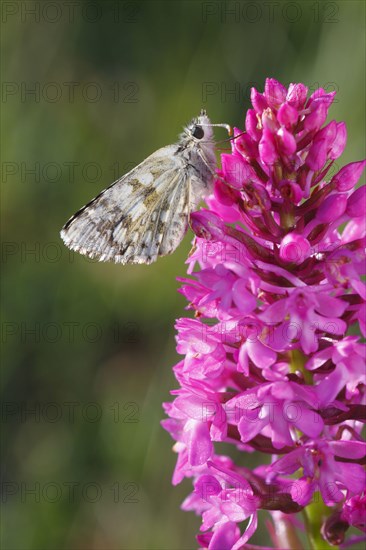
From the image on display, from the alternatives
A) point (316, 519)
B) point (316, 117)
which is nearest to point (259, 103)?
point (316, 117)

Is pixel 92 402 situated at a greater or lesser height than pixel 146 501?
greater

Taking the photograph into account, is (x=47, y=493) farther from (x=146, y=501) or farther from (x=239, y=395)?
(x=239, y=395)

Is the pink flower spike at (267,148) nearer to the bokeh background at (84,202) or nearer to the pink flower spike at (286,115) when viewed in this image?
the pink flower spike at (286,115)

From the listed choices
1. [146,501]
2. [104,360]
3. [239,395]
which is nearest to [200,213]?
[239,395]

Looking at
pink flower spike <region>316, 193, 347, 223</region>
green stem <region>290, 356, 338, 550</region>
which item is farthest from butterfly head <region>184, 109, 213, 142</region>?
green stem <region>290, 356, 338, 550</region>

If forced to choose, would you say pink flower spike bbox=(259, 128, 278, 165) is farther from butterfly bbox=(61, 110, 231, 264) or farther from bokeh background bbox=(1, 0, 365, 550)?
bokeh background bbox=(1, 0, 365, 550)

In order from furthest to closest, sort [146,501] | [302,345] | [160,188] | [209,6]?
[209,6] < [146,501] < [160,188] < [302,345]
